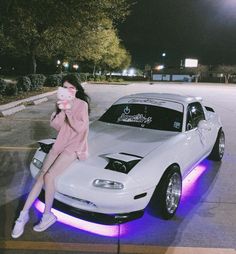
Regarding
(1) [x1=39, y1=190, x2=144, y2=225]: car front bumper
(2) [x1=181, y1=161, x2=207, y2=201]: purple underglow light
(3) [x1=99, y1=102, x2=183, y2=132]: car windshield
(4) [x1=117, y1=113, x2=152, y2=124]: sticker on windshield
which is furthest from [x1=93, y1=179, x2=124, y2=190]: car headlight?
(4) [x1=117, y1=113, x2=152, y2=124]: sticker on windshield

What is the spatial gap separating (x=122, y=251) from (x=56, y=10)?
528 inches

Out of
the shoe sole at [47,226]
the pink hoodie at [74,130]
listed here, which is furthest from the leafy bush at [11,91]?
the shoe sole at [47,226]

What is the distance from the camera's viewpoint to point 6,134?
9398 millimetres

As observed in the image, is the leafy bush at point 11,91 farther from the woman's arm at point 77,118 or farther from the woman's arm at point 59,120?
the woman's arm at point 77,118

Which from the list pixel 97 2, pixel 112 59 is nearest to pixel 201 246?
pixel 97 2

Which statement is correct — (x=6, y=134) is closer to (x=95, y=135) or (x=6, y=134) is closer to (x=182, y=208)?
(x=95, y=135)

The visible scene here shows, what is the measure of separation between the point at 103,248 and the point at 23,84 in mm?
18183

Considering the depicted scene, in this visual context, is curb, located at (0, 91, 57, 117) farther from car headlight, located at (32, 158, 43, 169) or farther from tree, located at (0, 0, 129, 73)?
car headlight, located at (32, 158, 43, 169)

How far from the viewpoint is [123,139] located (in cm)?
502

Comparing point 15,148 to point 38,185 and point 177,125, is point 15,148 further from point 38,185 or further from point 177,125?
point 38,185

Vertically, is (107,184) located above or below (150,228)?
above

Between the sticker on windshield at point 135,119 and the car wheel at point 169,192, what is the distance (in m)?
1.23

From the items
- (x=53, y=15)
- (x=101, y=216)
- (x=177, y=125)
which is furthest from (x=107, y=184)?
(x=53, y=15)

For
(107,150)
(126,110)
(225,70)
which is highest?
(126,110)
